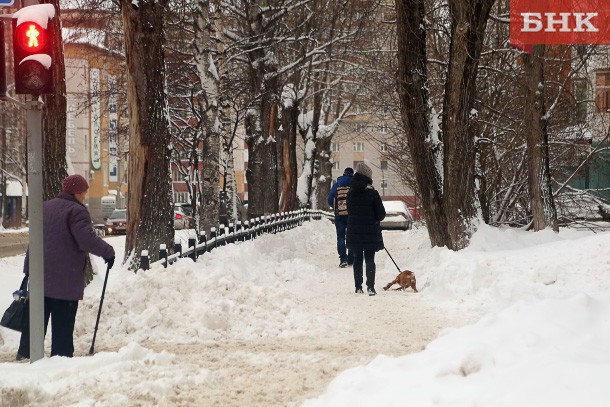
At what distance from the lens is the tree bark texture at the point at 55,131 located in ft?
46.4

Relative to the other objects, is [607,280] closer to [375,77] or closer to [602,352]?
[602,352]

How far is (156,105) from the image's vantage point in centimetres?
1474

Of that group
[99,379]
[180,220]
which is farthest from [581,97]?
[180,220]

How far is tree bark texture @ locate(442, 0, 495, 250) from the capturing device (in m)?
16.8

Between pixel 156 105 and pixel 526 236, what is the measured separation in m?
7.17

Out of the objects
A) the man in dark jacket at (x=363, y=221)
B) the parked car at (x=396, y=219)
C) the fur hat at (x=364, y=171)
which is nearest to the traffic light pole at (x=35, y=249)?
the man in dark jacket at (x=363, y=221)

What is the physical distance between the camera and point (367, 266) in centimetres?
1447

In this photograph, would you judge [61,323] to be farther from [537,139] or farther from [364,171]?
[537,139]

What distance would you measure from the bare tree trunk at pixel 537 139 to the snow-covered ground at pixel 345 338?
7.71 ft

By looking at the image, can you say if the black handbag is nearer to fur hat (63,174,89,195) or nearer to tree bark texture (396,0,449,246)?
fur hat (63,174,89,195)

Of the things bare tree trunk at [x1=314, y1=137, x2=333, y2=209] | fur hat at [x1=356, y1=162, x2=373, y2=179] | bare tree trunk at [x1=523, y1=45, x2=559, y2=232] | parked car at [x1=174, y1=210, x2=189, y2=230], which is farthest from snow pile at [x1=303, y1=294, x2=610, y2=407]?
parked car at [x1=174, y1=210, x2=189, y2=230]

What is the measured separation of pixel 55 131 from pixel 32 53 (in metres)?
6.44

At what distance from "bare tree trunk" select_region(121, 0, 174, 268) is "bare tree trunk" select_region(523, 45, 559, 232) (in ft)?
26.6

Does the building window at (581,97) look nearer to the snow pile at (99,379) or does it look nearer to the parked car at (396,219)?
the parked car at (396,219)
